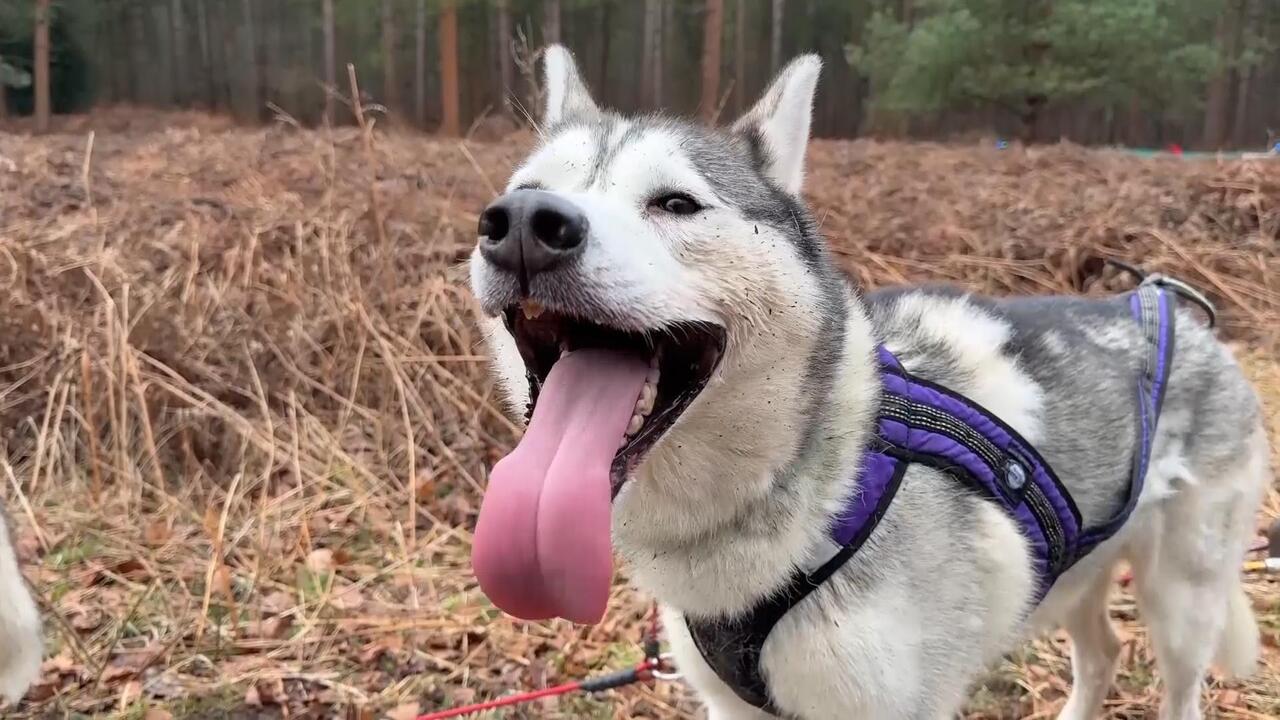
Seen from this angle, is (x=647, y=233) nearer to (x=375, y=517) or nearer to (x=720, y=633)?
(x=720, y=633)

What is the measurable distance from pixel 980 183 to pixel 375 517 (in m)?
6.96

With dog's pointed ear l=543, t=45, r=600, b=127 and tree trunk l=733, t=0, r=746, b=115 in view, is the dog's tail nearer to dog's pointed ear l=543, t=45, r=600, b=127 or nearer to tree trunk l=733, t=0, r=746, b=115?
dog's pointed ear l=543, t=45, r=600, b=127

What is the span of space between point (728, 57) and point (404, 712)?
1192 cm

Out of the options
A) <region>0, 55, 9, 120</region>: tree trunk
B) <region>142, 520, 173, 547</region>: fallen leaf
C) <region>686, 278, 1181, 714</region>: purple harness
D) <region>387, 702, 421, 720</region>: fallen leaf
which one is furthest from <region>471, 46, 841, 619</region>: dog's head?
<region>0, 55, 9, 120</region>: tree trunk

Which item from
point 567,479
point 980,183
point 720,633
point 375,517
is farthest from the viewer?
point 980,183

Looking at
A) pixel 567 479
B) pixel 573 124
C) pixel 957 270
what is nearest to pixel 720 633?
pixel 567 479

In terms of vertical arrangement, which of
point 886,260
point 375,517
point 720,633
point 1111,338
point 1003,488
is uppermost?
point 1111,338

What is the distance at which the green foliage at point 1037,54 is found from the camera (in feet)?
50.0

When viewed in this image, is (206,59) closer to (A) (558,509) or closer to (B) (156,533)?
(B) (156,533)

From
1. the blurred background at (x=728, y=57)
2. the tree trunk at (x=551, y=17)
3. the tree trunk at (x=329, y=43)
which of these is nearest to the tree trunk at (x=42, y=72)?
the blurred background at (x=728, y=57)

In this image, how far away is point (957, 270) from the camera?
20.8ft

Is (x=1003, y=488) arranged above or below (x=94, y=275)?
above

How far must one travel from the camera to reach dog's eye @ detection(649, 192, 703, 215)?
Answer: 156 cm

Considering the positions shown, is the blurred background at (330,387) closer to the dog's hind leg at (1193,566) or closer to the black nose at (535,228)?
the dog's hind leg at (1193,566)
